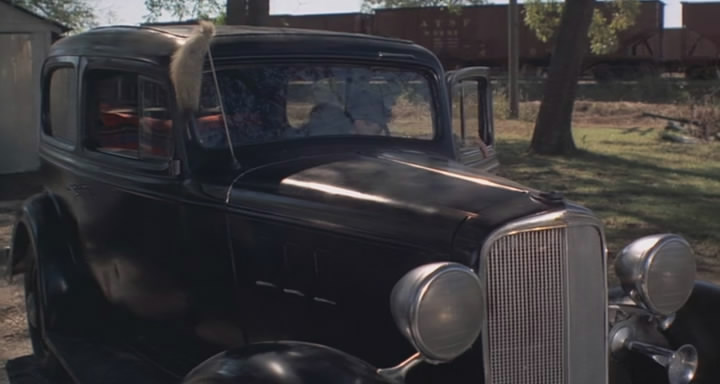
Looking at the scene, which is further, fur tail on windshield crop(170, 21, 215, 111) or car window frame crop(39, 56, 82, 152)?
car window frame crop(39, 56, 82, 152)

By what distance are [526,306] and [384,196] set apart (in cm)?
63

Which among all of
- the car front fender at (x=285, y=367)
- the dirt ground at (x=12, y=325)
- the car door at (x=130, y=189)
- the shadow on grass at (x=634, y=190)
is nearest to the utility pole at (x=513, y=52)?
the shadow on grass at (x=634, y=190)

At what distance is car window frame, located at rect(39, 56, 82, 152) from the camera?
4.98m

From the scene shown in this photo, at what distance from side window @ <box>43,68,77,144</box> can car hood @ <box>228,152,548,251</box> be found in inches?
62.6

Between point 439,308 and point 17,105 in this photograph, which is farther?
point 17,105

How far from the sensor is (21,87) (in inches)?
549

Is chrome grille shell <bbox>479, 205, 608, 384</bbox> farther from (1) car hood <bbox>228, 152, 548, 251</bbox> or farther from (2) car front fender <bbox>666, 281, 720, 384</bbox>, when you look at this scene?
(2) car front fender <bbox>666, 281, 720, 384</bbox>

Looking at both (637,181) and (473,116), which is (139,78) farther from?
(637,181)

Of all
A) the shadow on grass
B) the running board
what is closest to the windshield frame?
the running board

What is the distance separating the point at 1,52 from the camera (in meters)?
13.8

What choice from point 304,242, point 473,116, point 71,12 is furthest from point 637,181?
point 71,12

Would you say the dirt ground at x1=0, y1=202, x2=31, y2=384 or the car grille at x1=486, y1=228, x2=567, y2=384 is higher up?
the car grille at x1=486, y1=228, x2=567, y2=384

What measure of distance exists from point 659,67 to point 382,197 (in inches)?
1387

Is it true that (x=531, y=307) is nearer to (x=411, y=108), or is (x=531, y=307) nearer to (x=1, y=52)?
(x=411, y=108)
